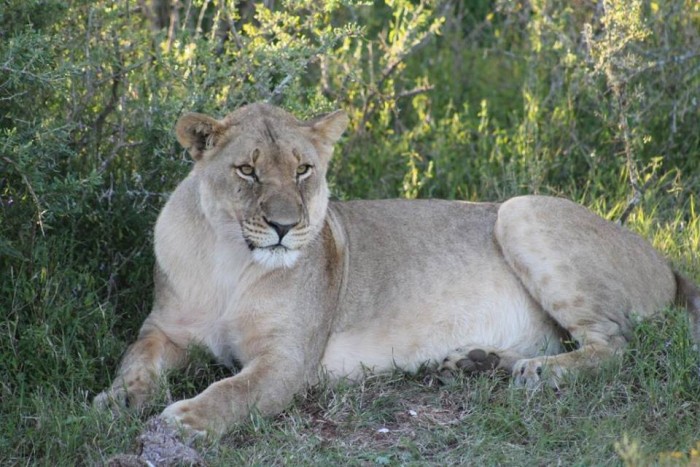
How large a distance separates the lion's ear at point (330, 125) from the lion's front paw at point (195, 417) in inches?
44.2

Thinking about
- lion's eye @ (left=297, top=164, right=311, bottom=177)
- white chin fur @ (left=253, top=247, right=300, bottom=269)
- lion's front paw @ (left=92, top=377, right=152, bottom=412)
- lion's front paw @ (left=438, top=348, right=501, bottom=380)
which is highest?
lion's eye @ (left=297, top=164, right=311, bottom=177)

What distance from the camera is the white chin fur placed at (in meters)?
4.06

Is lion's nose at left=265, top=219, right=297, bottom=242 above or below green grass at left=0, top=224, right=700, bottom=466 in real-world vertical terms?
above

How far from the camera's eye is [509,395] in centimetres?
418

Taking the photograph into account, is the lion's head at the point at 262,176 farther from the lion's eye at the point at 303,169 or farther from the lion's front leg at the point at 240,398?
the lion's front leg at the point at 240,398

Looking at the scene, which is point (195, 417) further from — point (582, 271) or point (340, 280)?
point (582, 271)

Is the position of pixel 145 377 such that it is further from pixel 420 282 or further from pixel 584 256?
pixel 584 256

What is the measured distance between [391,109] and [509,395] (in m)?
2.70

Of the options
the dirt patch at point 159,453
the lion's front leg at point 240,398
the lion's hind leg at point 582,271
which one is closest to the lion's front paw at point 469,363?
the lion's hind leg at point 582,271

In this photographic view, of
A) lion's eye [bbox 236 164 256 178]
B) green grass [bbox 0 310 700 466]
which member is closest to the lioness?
lion's eye [bbox 236 164 256 178]

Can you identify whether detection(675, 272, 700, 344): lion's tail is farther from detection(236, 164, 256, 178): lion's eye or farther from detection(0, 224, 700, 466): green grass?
detection(236, 164, 256, 178): lion's eye

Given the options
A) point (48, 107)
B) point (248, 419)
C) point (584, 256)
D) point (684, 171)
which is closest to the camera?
point (248, 419)

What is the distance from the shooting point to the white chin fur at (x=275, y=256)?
4.06m

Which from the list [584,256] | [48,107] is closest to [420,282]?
[584,256]
